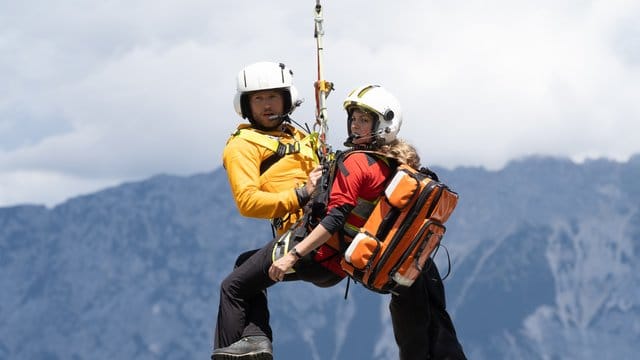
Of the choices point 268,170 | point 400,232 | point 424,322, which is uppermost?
point 268,170

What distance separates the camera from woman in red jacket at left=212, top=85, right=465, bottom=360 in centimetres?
1440

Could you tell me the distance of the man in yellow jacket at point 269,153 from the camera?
577 inches

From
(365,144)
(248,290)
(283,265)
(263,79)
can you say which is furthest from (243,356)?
(263,79)

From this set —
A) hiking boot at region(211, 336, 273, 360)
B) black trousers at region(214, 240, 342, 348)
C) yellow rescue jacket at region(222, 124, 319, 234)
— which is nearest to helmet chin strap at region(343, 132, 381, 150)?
yellow rescue jacket at region(222, 124, 319, 234)

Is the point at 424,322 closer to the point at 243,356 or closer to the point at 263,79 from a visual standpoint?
the point at 243,356

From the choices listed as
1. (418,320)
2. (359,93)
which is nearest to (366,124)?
(359,93)

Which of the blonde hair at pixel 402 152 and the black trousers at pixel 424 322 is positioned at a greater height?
the blonde hair at pixel 402 152

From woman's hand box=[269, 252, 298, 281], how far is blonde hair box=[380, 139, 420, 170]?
1.42 metres

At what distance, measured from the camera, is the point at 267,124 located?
15422 millimetres

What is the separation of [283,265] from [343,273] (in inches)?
30.6

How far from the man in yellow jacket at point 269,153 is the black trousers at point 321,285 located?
582 millimetres

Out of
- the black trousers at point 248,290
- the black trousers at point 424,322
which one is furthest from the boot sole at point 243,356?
the black trousers at point 424,322

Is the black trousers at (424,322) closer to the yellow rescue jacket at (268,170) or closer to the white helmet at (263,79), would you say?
Result: the yellow rescue jacket at (268,170)

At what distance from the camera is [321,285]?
1527 cm
